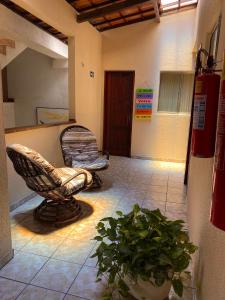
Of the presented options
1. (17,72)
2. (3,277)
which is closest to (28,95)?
(17,72)

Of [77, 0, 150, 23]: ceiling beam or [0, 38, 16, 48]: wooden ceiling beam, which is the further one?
[0, 38, 16, 48]: wooden ceiling beam

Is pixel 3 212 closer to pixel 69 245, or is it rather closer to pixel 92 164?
pixel 69 245

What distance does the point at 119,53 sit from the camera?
16.8 ft

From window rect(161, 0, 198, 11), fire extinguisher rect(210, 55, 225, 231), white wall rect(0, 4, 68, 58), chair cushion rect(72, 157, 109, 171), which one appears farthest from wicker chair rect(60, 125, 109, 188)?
window rect(161, 0, 198, 11)

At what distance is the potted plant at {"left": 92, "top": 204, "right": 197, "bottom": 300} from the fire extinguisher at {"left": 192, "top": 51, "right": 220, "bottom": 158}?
2.14ft

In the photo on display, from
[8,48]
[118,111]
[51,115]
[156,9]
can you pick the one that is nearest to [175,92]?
[118,111]

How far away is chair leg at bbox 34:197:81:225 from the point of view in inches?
97.7

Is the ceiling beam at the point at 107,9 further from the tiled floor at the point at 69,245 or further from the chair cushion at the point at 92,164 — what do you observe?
the tiled floor at the point at 69,245

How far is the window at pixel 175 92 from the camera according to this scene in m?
4.99

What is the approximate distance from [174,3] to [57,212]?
4.36m

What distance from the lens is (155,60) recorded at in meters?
4.96

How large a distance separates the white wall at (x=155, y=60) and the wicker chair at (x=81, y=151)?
1.82 m

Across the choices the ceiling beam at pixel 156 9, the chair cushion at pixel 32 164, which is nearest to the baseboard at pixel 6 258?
the chair cushion at pixel 32 164

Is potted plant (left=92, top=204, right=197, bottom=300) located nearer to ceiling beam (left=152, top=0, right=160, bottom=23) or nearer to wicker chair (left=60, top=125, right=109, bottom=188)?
wicker chair (left=60, top=125, right=109, bottom=188)
